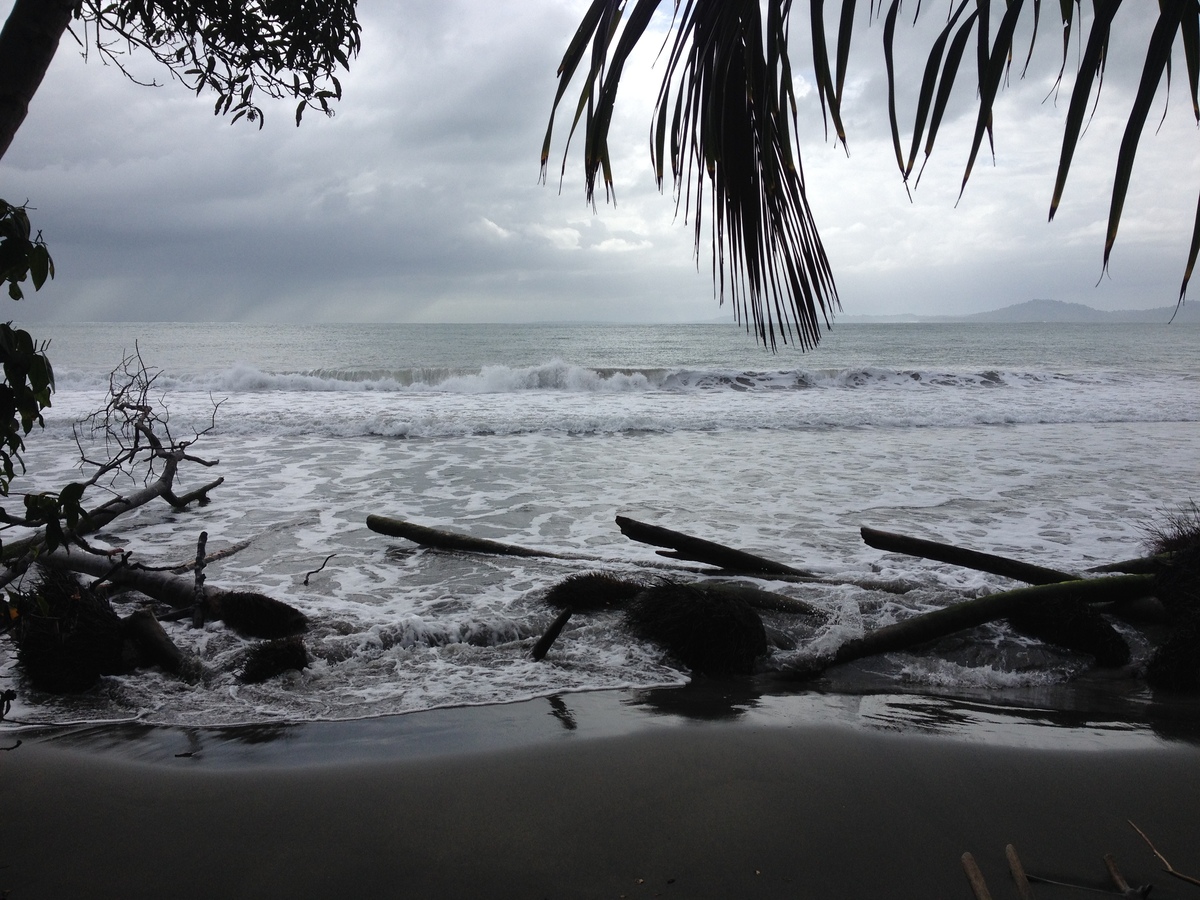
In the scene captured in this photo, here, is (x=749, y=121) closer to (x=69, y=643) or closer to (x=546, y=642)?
(x=546, y=642)

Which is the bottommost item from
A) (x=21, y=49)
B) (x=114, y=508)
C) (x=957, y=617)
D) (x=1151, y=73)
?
(x=957, y=617)

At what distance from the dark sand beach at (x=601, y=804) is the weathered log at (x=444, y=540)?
2600 millimetres

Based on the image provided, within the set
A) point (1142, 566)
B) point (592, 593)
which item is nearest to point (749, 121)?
point (592, 593)

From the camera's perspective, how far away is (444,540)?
6.57 meters

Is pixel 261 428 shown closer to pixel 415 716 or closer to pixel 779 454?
pixel 779 454

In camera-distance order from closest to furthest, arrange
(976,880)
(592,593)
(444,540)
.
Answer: (976,880), (592,593), (444,540)

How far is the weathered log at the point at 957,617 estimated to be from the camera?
438 centimetres

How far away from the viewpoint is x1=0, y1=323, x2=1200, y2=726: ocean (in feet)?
14.0

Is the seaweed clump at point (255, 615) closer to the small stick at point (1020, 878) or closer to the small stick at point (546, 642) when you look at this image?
the small stick at point (546, 642)

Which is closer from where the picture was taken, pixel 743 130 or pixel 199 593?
pixel 743 130

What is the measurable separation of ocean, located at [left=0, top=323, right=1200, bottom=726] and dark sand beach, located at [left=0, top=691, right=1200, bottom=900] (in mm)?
423

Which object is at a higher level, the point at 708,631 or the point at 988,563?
the point at 988,563

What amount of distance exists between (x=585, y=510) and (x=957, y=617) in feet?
Result: 16.1

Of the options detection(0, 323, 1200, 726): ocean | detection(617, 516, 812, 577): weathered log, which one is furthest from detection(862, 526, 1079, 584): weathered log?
detection(617, 516, 812, 577): weathered log
